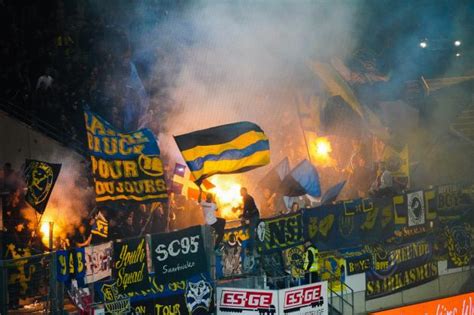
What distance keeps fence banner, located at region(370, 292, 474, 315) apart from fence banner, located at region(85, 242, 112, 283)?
16.0 feet

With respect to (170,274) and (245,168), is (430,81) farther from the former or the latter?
(170,274)

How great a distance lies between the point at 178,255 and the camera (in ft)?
29.5

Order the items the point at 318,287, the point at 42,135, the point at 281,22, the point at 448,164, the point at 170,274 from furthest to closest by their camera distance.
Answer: the point at 448,164 < the point at 281,22 < the point at 42,135 < the point at 318,287 < the point at 170,274

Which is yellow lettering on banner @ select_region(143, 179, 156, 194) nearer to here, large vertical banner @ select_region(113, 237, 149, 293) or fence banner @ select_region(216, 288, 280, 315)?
large vertical banner @ select_region(113, 237, 149, 293)

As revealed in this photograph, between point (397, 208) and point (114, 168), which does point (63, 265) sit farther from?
point (397, 208)

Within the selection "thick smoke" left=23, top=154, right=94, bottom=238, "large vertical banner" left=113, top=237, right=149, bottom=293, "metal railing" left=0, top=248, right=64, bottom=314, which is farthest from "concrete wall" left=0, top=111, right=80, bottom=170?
"large vertical banner" left=113, top=237, right=149, bottom=293

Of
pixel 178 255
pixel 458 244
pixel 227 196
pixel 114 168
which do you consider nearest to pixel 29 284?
pixel 114 168

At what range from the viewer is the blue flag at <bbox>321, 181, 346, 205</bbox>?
13155mm

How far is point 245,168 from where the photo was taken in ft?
32.8

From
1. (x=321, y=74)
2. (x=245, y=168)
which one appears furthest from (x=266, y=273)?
(x=321, y=74)

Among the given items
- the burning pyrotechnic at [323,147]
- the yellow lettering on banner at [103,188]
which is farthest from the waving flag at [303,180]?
the yellow lettering on banner at [103,188]

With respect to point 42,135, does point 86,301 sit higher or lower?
lower

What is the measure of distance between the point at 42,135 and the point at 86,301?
3.25 m

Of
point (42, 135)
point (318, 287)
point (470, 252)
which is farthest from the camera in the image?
A: point (470, 252)
